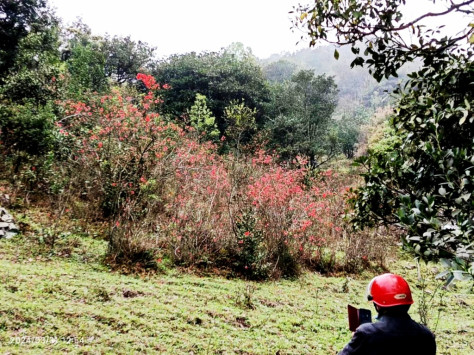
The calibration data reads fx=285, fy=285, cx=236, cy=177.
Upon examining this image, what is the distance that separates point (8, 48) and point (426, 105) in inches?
574

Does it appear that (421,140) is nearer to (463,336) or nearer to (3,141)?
(463,336)

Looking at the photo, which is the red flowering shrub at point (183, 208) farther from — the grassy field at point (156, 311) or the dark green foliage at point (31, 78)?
the dark green foliage at point (31, 78)

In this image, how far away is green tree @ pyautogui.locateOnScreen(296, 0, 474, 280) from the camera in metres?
1.53

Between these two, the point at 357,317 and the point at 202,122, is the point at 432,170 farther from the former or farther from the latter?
the point at 202,122

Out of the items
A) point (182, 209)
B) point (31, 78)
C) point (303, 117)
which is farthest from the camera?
point (303, 117)

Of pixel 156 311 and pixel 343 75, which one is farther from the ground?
pixel 343 75

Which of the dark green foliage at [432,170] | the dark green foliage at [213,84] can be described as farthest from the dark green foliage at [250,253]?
the dark green foliage at [213,84]

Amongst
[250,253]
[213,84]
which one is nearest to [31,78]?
[250,253]

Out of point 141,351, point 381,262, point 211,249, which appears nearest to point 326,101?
Result: point 381,262

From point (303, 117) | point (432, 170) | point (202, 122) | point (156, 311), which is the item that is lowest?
point (156, 311)

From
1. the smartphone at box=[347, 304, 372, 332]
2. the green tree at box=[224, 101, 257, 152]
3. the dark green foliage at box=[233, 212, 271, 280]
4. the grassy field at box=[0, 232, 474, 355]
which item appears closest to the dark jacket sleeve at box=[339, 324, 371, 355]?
the smartphone at box=[347, 304, 372, 332]

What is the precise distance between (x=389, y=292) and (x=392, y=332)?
8.4 inches

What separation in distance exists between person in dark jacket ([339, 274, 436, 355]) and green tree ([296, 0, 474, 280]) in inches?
11.2

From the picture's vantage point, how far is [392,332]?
1623 millimetres
